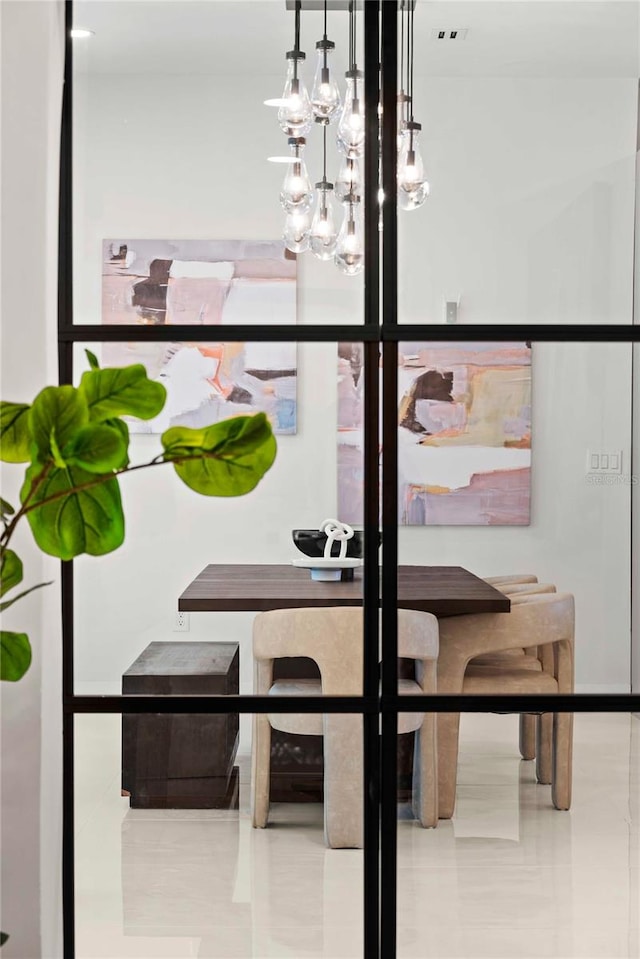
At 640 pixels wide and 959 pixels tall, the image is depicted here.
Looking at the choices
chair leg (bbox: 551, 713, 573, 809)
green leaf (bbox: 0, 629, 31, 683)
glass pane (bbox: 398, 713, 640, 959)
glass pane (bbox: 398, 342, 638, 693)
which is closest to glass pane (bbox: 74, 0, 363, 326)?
glass pane (bbox: 398, 342, 638, 693)

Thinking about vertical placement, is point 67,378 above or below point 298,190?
below

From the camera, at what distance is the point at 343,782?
212 cm

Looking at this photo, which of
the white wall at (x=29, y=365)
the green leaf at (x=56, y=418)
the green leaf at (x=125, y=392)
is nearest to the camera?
the green leaf at (x=56, y=418)

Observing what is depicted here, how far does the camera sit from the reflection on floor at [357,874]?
2.12 metres

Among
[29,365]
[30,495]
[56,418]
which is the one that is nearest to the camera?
[56,418]

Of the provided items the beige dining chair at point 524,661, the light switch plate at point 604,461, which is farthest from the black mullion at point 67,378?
the light switch plate at point 604,461

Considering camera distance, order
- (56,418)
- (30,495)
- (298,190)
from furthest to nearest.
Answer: (298,190) → (30,495) → (56,418)

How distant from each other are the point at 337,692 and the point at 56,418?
0.97 m

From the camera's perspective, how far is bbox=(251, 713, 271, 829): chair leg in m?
2.10

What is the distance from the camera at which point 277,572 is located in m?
2.10

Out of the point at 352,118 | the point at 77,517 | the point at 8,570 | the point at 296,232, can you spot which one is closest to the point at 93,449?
the point at 77,517

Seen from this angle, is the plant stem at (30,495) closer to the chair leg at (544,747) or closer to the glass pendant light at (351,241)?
the glass pendant light at (351,241)

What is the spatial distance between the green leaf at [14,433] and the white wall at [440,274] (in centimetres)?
51

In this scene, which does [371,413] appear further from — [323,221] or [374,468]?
[323,221]
